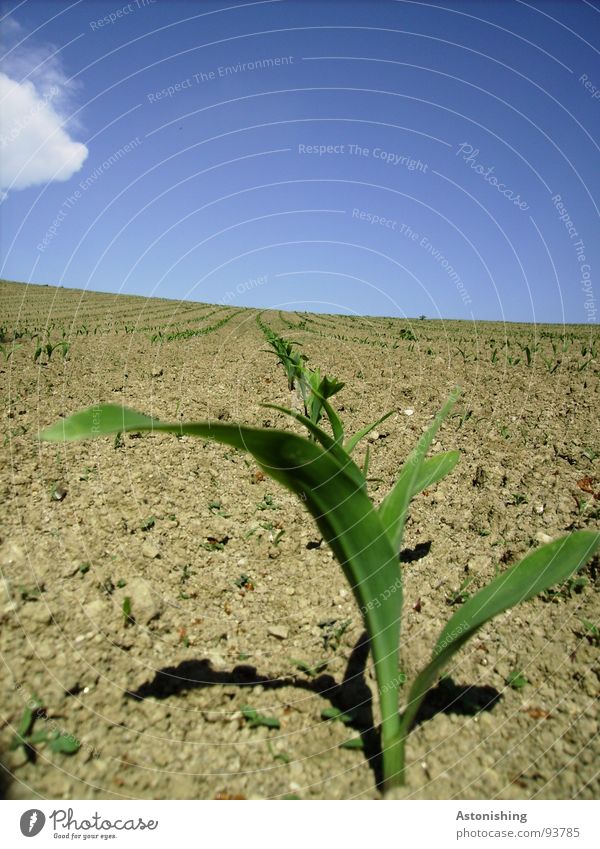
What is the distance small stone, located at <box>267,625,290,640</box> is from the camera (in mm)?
1579

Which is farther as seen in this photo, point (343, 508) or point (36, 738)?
point (36, 738)

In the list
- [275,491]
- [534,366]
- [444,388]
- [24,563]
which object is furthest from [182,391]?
[534,366]

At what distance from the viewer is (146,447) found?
300 cm

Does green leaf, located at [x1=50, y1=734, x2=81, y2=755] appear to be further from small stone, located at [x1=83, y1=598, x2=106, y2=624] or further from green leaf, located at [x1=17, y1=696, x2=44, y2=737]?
small stone, located at [x1=83, y1=598, x2=106, y2=624]

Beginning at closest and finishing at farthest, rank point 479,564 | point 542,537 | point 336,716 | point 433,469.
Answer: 1. point 336,716
2. point 433,469
3. point 479,564
4. point 542,537

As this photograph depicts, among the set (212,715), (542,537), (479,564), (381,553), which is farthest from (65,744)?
(542,537)

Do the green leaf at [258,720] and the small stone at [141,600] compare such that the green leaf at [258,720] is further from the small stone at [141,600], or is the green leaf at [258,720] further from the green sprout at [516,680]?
the green sprout at [516,680]

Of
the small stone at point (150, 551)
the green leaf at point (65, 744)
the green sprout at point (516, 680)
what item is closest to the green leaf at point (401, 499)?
the green sprout at point (516, 680)

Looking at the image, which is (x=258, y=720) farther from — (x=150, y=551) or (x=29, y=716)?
(x=150, y=551)

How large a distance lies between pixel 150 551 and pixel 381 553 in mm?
1234

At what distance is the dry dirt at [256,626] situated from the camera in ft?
3.76

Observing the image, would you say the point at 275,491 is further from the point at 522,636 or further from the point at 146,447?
the point at 522,636

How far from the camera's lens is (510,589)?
41.1 inches

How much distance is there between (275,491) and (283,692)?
1.33 meters
